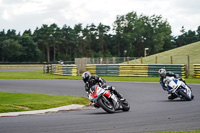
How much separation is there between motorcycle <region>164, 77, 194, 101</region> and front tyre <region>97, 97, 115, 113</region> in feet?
15.3

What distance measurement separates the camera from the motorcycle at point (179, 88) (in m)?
15.5

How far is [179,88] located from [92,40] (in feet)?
395

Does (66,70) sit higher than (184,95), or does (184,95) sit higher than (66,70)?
(66,70)

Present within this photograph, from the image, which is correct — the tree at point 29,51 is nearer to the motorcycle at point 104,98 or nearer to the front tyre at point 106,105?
the motorcycle at point 104,98

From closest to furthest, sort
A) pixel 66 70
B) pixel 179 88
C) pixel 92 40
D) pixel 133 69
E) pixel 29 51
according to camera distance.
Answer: pixel 179 88, pixel 133 69, pixel 66 70, pixel 29 51, pixel 92 40

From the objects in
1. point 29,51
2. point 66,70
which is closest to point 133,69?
point 66,70

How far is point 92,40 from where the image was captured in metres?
136

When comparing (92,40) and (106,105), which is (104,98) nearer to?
(106,105)

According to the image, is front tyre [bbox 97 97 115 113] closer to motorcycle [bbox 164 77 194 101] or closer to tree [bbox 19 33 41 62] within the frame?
motorcycle [bbox 164 77 194 101]

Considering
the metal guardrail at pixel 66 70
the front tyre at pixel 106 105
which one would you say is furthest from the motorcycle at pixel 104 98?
the metal guardrail at pixel 66 70

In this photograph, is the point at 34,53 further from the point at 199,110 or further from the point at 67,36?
the point at 199,110

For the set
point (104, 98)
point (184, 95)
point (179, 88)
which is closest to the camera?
point (104, 98)

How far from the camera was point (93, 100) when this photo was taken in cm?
1190

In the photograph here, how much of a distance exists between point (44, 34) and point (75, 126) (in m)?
113
